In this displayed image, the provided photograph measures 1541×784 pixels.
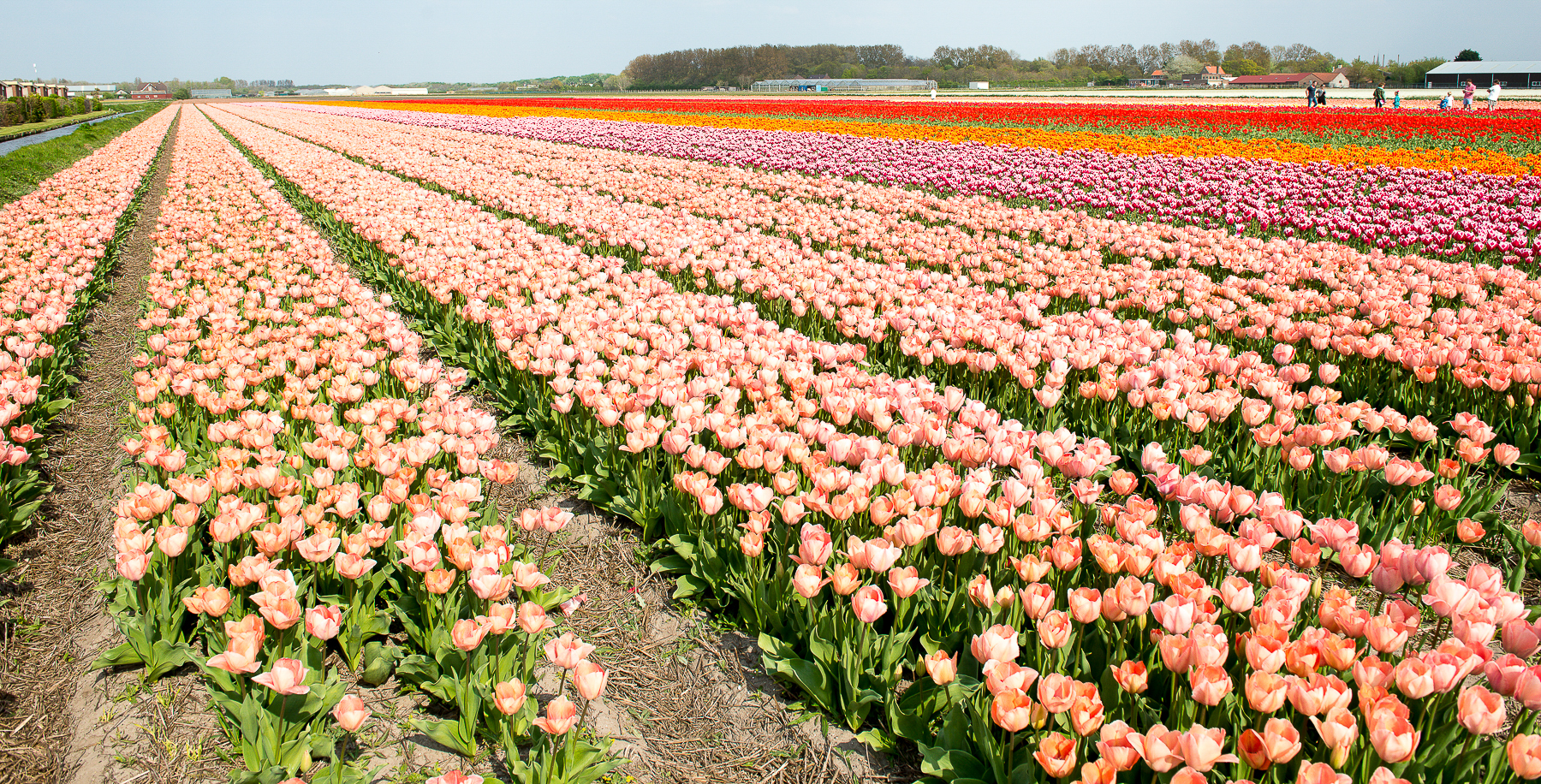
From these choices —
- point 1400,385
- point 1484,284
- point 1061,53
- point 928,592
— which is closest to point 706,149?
point 1484,284

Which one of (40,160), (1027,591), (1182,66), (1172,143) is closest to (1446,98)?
(1172,143)

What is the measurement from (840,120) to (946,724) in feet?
107

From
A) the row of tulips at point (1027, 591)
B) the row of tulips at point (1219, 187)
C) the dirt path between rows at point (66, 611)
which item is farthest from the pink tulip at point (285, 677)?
the row of tulips at point (1219, 187)

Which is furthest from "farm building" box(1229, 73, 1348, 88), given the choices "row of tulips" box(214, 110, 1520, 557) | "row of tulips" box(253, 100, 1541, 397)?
"row of tulips" box(214, 110, 1520, 557)

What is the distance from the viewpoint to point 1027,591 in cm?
239

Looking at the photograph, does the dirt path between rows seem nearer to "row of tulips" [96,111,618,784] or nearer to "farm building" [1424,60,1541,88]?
"row of tulips" [96,111,618,784]

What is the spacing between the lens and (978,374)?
514cm

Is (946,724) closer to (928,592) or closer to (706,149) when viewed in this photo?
(928,592)

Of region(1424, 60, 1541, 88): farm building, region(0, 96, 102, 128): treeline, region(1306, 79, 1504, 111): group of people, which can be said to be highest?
region(1424, 60, 1541, 88): farm building

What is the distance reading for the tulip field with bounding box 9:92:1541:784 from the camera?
2215 mm

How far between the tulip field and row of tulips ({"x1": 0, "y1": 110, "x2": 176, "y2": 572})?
5 cm

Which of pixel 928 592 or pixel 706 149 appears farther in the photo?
pixel 706 149

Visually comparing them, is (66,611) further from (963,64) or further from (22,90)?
(963,64)

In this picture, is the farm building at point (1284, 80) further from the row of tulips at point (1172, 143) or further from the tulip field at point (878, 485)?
the tulip field at point (878, 485)
